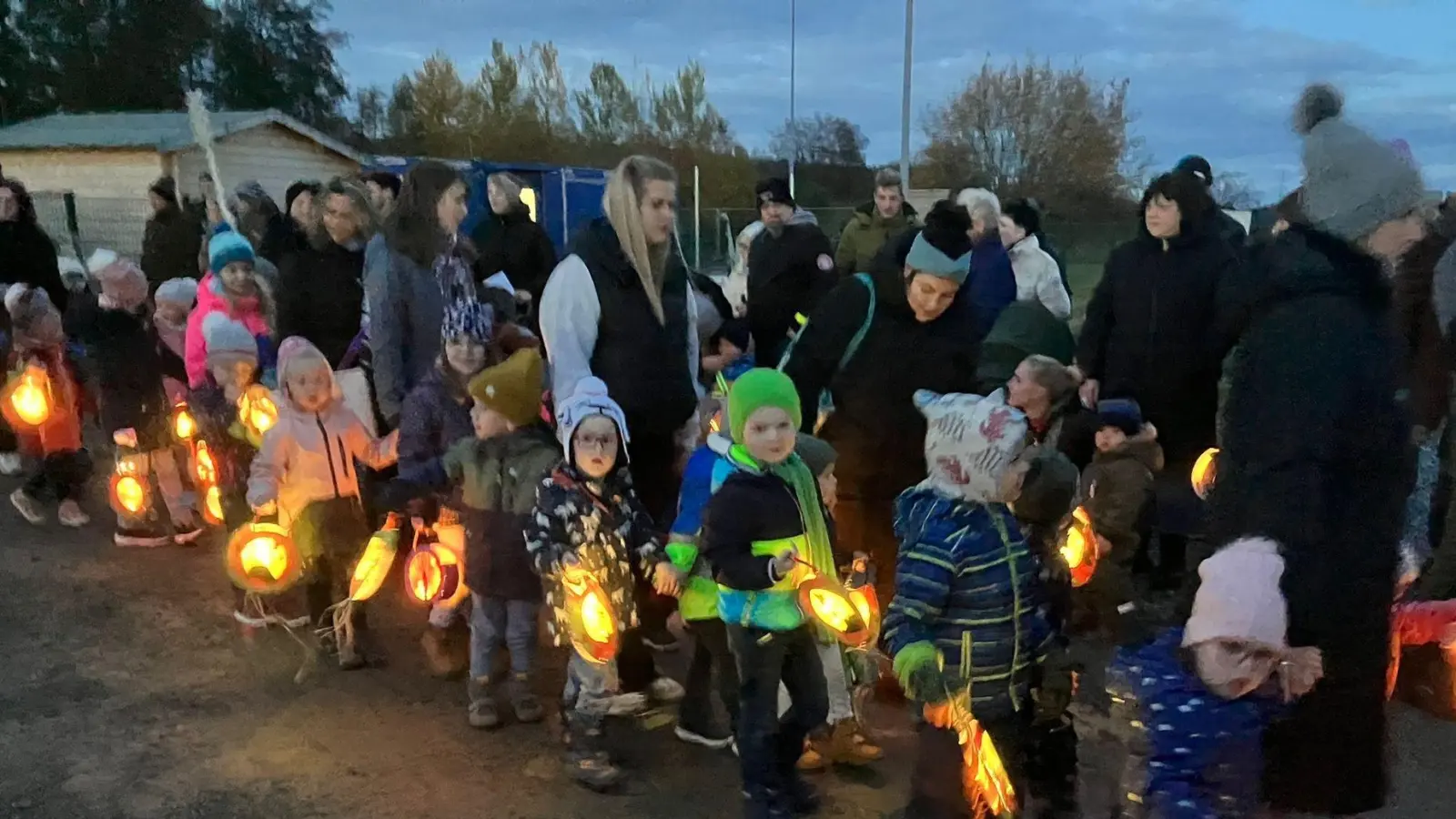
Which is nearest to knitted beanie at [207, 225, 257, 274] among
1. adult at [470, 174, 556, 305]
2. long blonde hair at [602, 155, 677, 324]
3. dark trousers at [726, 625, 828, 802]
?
adult at [470, 174, 556, 305]

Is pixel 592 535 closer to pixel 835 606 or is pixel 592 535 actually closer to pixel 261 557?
pixel 835 606

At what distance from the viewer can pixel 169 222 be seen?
8.91 m

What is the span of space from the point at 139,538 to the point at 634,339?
464 centimetres

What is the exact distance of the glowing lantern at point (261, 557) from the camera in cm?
466

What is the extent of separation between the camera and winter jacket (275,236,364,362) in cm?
598

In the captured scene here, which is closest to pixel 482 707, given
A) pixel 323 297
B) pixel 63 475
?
pixel 323 297

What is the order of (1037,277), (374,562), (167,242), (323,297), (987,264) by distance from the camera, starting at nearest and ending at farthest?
(374,562), (987,264), (323,297), (1037,277), (167,242)

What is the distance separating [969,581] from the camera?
316 centimetres

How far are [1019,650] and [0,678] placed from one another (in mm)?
4774

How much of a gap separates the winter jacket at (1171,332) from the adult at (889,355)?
1694 millimetres

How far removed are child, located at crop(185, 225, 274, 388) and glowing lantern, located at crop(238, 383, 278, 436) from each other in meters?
0.37

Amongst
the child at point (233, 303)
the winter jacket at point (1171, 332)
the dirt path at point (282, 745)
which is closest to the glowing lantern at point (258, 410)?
the child at point (233, 303)

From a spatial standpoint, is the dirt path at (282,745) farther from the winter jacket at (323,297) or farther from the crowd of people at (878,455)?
the winter jacket at (323,297)

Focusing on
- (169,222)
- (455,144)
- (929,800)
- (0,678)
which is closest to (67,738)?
(0,678)
